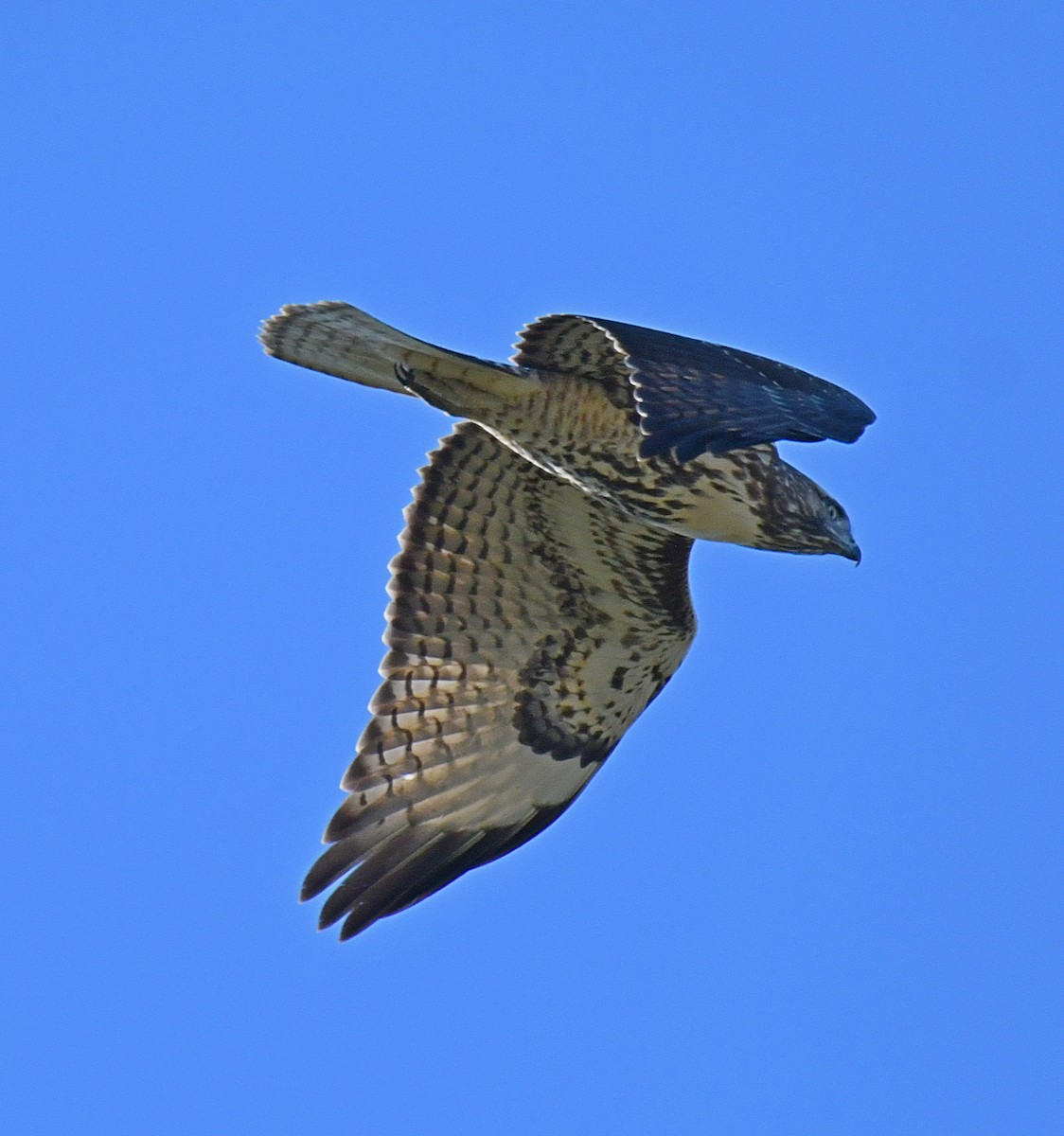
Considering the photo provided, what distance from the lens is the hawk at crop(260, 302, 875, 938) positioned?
7902mm

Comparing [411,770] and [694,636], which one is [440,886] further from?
[694,636]

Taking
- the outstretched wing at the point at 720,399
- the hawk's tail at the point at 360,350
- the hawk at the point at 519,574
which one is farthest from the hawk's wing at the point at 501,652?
the outstretched wing at the point at 720,399

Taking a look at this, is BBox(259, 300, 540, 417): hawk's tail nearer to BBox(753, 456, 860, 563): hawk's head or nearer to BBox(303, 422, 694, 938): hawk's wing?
BBox(303, 422, 694, 938): hawk's wing

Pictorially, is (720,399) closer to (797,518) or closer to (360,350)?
(797,518)

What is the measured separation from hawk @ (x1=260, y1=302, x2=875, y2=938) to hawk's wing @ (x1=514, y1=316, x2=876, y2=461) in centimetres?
2

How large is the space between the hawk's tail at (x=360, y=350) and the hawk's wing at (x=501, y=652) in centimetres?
65

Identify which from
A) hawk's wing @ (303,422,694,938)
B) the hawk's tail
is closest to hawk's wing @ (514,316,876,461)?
the hawk's tail

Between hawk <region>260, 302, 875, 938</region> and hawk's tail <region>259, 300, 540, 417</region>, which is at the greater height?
hawk's tail <region>259, 300, 540, 417</region>

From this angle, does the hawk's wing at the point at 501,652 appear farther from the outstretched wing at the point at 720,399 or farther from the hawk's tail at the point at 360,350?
the outstretched wing at the point at 720,399

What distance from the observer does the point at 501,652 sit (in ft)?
29.3

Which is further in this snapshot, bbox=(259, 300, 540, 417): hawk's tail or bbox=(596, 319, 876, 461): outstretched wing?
bbox=(259, 300, 540, 417): hawk's tail

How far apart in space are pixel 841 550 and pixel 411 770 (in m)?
1.97

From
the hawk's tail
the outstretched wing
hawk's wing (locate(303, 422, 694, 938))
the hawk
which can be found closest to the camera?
the outstretched wing

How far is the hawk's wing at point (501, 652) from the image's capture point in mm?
8594
